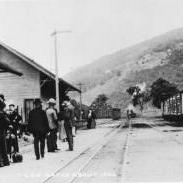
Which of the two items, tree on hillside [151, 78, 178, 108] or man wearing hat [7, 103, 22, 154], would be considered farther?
tree on hillside [151, 78, 178, 108]

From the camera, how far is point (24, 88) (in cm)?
3488

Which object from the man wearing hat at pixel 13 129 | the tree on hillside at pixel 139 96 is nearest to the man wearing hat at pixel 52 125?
the man wearing hat at pixel 13 129

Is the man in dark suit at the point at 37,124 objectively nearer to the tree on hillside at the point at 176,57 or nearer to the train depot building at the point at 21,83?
the train depot building at the point at 21,83

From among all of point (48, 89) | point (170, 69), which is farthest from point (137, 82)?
point (48, 89)

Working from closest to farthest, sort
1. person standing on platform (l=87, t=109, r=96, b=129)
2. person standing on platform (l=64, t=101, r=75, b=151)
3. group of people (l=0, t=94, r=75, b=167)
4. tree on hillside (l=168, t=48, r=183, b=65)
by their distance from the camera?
group of people (l=0, t=94, r=75, b=167)
person standing on platform (l=64, t=101, r=75, b=151)
person standing on platform (l=87, t=109, r=96, b=129)
tree on hillside (l=168, t=48, r=183, b=65)

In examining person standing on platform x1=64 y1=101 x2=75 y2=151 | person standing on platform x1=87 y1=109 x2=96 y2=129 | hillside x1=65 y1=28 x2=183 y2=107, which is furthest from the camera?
hillside x1=65 y1=28 x2=183 y2=107

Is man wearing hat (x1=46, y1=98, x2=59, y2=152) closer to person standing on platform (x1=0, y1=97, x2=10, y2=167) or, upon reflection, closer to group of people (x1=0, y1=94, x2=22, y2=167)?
group of people (x1=0, y1=94, x2=22, y2=167)

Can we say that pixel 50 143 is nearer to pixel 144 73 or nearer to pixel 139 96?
pixel 139 96

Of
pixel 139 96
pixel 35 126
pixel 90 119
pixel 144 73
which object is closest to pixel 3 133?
pixel 35 126

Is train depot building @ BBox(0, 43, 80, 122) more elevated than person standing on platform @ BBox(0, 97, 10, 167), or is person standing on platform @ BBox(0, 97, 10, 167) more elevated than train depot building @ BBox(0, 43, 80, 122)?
train depot building @ BBox(0, 43, 80, 122)

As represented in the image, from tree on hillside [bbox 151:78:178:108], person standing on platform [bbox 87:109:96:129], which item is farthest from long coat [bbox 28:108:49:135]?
tree on hillside [bbox 151:78:178:108]

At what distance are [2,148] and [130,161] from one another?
3163 mm

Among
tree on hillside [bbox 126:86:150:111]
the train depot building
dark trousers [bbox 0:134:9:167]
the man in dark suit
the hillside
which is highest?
the hillside

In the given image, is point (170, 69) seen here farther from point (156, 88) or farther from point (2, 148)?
point (2, 148)
